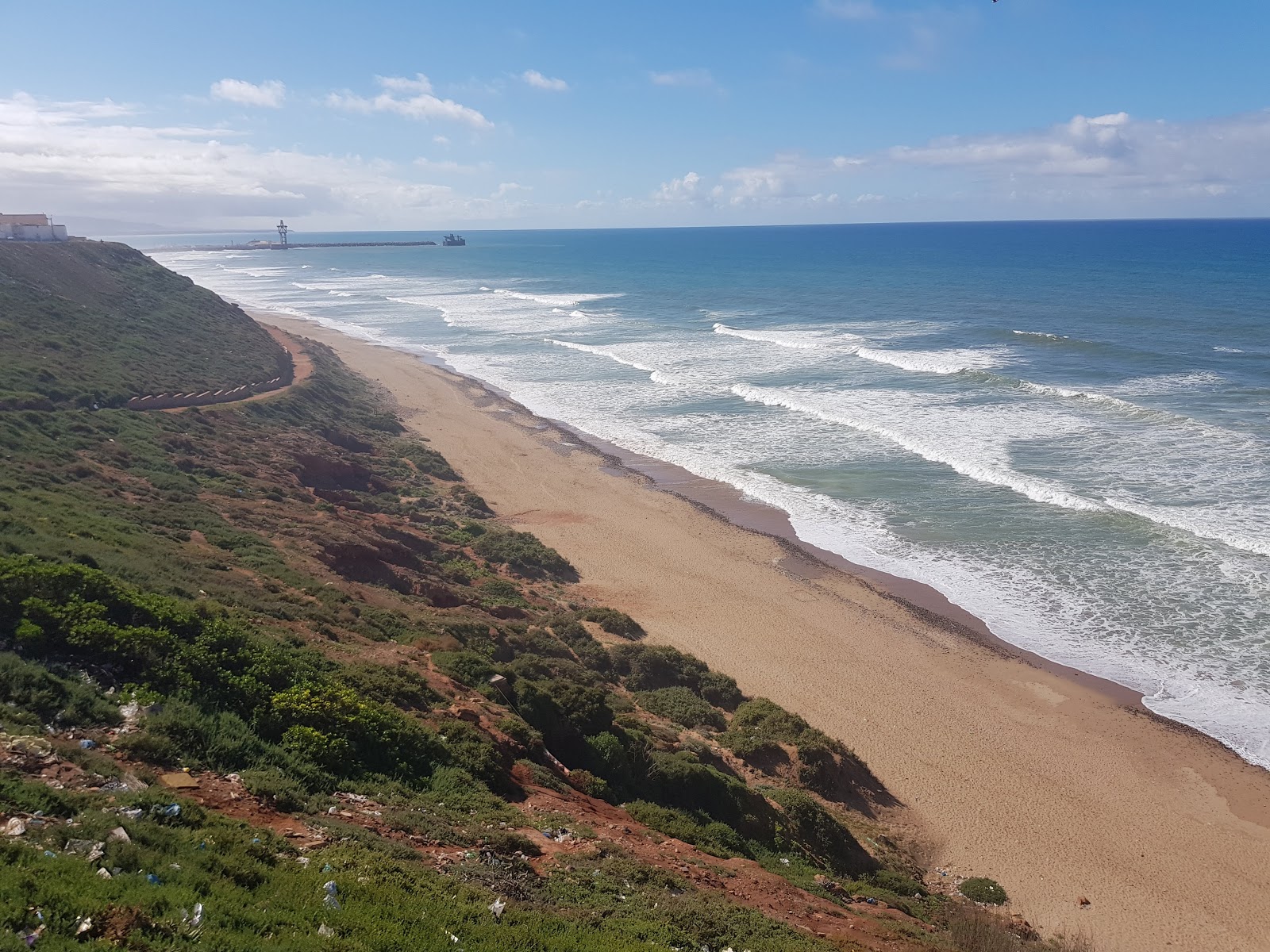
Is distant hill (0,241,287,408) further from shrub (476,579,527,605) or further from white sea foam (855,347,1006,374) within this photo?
white sea foam (855,347,1006,374)

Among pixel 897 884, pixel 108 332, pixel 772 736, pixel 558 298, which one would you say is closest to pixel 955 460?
pixel 772 736

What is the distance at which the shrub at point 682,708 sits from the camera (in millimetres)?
16984

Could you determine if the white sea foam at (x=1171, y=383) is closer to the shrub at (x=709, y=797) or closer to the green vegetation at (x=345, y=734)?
the green vegetation at (x=345, y=734)

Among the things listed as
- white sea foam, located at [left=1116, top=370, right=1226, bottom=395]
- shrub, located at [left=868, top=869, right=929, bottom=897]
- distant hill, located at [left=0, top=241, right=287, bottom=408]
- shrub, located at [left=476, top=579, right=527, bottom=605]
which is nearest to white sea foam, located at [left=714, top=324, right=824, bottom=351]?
white sea foam, located at [left=1116, top=370, right=1226, bottom=395]

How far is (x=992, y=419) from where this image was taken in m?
39.6

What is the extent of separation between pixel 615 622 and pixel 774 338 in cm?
4689

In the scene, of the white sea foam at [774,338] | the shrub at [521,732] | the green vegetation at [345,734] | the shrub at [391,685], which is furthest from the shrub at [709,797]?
the white sea foam at [774,338]

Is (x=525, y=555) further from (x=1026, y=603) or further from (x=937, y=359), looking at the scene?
(x=937, y=359)

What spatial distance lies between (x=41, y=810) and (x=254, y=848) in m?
1.76

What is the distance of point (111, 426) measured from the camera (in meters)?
25.1

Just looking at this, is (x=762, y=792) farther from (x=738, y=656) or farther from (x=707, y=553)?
(x=707, y=553)

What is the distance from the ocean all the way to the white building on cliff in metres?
22.2

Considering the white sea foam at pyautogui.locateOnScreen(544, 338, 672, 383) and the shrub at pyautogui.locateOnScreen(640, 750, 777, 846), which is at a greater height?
the white sea foam at pyautogui.locateOnScreen(544, 338, 672, 383)

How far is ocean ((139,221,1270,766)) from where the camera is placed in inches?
867
